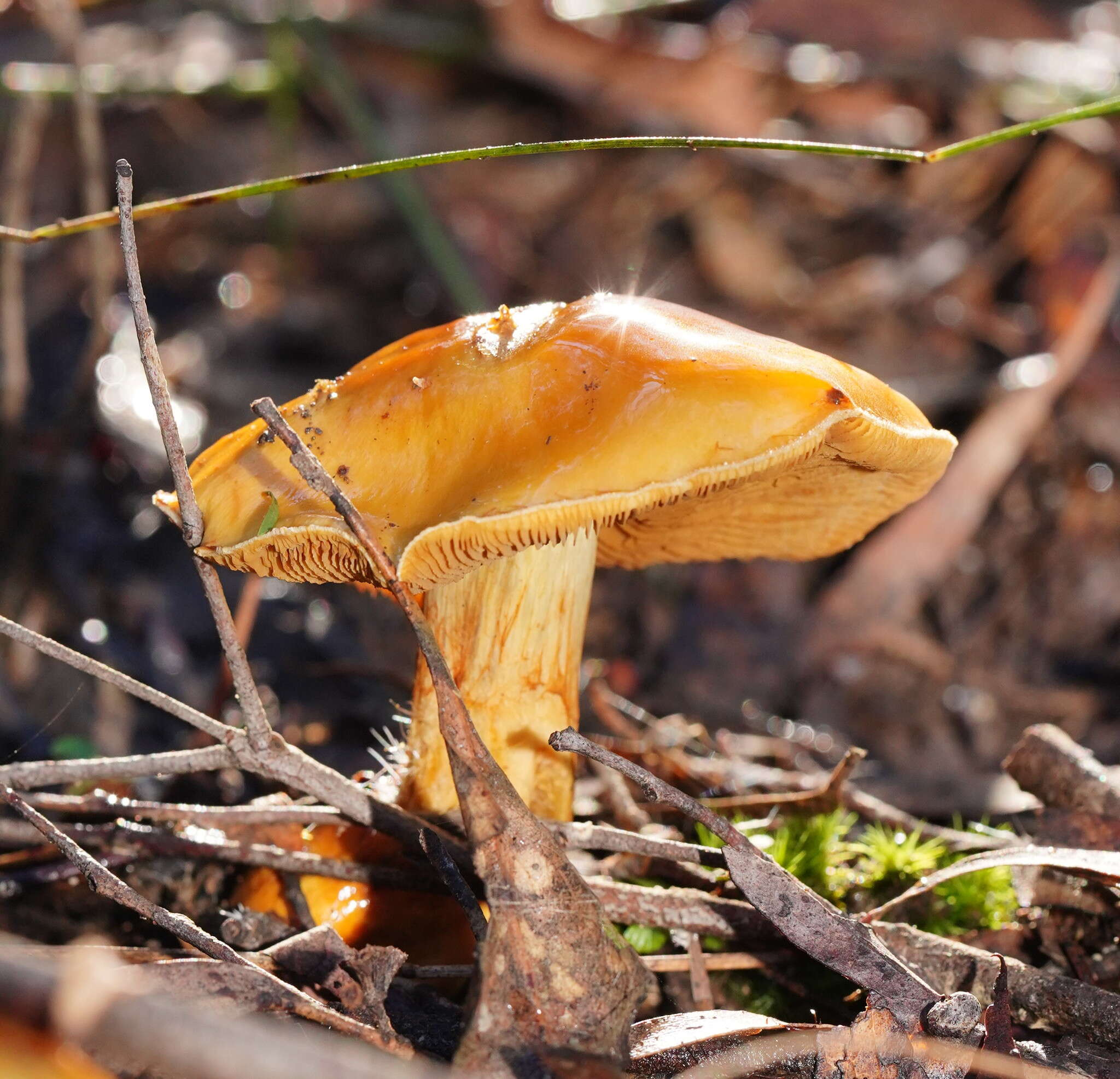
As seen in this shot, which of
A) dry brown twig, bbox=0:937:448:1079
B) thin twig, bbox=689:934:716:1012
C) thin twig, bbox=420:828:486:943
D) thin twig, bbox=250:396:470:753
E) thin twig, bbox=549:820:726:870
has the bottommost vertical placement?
thin twig, bbox=689:934:716:1012

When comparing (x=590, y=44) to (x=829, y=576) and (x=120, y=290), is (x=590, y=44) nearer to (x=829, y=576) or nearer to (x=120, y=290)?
(x=120, y=290)

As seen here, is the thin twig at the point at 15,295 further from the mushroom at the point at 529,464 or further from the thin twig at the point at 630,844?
the thin twig at the point at 630,844

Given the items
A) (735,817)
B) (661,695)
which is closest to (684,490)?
(735,817)

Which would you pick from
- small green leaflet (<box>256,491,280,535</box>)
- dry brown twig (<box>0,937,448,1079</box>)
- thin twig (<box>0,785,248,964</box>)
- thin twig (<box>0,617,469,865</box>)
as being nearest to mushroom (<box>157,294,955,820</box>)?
small green leaflet (<box>256,491,280,535</box>)

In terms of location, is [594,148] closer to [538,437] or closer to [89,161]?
[538,437]

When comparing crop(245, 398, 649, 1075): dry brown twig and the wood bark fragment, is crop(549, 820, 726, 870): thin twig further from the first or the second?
the wood bark fragment
